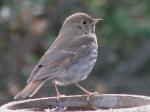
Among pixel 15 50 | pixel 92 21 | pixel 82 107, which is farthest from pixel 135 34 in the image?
pixel 82 107

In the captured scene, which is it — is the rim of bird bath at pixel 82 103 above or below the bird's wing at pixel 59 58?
below

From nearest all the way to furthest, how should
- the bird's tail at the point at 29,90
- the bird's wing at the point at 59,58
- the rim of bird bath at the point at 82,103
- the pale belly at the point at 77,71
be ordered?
the rim of bird bath at the point at 82,103, the bird's tail at the point at 29,90, the bird's wing at the point at 59,58, the pale belly at the point at 77,71

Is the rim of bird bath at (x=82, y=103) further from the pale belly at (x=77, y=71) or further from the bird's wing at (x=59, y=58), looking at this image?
the pale belly at (x=77, y=71)

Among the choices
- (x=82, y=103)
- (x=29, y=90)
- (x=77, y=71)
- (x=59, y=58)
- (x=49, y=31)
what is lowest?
(x=82, y=103)

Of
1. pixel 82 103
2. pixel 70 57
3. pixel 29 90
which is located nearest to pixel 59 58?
pixel 70 57

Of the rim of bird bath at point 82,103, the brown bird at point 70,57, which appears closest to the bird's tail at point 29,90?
the brown bird at point 70,57

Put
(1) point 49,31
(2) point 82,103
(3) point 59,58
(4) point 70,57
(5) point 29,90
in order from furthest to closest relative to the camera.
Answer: (1) point 49,31 → (4) point 70,57 → (3) point 59,58 → (5) point 29,90 → (2) point 82,103

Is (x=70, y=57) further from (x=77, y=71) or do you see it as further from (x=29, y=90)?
(x=29, y=90)
